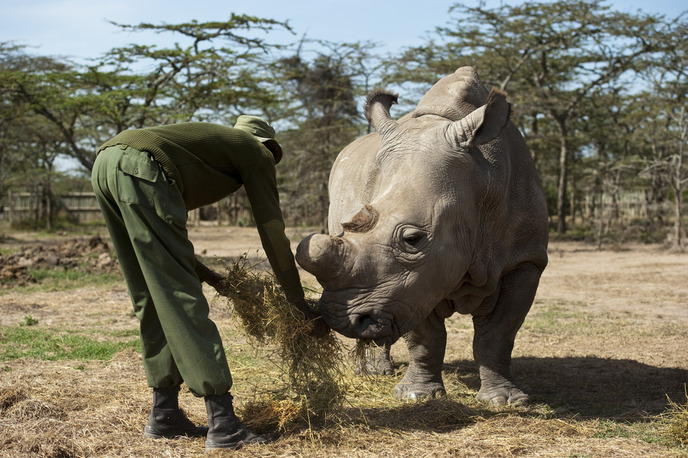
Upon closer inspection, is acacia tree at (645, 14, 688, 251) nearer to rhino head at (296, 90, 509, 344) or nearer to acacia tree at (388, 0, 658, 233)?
acacia tree at (388, 0, 658, 233)

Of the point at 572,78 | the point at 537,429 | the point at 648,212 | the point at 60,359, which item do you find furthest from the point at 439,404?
the point at 572,78

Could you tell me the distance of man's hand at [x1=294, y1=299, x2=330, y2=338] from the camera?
423cm

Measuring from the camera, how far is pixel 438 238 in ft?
13.9

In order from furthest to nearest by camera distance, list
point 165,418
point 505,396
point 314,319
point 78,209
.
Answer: point 78,209, point 505,396, point 314,319, point 165,418

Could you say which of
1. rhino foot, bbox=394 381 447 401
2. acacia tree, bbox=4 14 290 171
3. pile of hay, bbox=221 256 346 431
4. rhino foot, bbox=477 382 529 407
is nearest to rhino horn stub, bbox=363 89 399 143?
pile of hay, bbox=221 256 346 431

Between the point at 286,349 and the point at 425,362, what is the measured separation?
4.93 ft

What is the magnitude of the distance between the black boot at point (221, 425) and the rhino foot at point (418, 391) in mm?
1715

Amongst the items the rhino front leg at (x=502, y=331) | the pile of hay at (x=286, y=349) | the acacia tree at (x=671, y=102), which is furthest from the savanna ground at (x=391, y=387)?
the acacia tree at (x=671, y=102)

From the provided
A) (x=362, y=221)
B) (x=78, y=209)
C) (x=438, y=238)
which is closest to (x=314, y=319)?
(x=362, y=221)

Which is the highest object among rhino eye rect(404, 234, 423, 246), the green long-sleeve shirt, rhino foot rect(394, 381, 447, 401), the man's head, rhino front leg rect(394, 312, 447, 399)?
the man's head

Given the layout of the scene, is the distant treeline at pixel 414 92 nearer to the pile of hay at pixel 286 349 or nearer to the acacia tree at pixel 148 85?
the acacia tree at pixel 148 85

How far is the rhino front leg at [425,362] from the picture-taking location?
530cm

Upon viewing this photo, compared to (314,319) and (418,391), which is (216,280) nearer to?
(314,319)

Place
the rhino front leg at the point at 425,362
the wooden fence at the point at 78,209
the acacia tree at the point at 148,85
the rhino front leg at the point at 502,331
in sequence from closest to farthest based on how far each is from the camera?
the rhino front leg at the point at 502,331 < the rhino front leg at the point at 425,362 < the acacia tree at the point at 148,85 < the wooden fence at the point at 78,209
